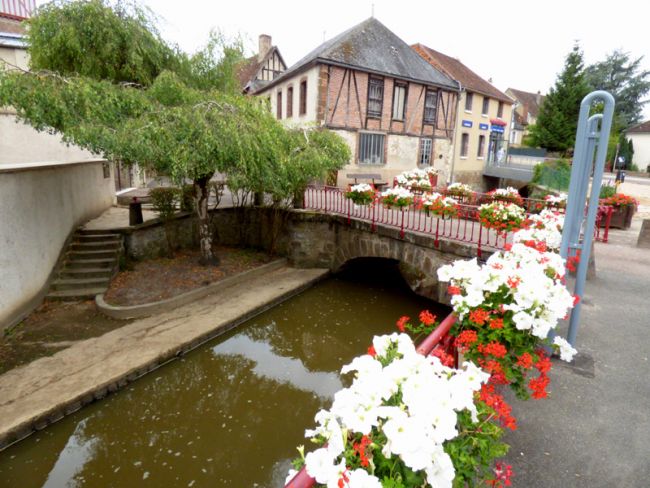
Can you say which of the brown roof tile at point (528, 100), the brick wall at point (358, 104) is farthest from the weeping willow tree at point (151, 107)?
the brown roof tile at point (528, 100)

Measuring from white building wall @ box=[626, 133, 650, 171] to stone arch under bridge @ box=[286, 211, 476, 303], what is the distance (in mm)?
41131

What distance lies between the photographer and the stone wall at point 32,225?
7.19 meters

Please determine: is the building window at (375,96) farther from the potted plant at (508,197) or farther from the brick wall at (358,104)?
the potted plant at (508,197)

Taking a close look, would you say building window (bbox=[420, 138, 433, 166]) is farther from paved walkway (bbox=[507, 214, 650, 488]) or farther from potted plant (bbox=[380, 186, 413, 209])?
paved walkway (bbox=[507, 214, 650, 488])

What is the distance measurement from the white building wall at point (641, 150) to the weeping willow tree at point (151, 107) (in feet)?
137

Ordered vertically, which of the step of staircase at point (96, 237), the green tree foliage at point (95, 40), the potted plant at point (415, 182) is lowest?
the step of staircase at point (96, 237)

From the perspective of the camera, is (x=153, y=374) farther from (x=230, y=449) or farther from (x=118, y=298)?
(x=118, y=298)

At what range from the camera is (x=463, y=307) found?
2555mm

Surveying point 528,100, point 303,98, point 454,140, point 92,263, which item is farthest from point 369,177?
point 528,100

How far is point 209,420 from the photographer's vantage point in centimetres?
543

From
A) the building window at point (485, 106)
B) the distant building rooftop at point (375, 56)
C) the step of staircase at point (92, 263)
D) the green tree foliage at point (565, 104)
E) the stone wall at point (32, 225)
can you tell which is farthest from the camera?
the green tree foliage at point (565, 104)

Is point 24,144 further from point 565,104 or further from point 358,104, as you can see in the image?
point 565,104

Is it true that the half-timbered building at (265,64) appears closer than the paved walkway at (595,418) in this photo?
No

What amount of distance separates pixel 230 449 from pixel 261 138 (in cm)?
563
